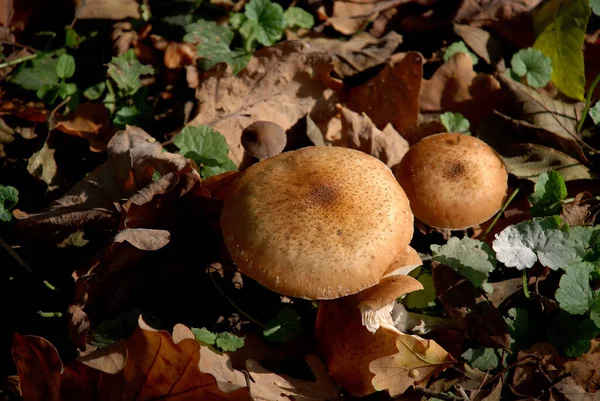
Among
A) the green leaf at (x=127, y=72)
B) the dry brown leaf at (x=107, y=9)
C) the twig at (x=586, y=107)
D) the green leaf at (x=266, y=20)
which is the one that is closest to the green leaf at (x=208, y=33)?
the green leaf at (x=266, y=20)

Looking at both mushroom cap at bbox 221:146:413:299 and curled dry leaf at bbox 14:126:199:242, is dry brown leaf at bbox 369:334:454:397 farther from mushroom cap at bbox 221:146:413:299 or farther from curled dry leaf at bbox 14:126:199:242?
curled dry leaf at bbox 14:126:199:242

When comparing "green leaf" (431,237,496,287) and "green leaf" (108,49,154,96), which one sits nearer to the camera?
"green leaf" (431,237,496,287)

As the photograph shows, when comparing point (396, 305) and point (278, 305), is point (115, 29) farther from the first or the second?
point (396, 305)

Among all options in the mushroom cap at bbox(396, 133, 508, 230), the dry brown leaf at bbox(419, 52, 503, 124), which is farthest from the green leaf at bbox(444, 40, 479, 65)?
the mushroom cap at bbox(396, 133, 508, 230)

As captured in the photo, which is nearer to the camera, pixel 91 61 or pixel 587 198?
pixel 587 198

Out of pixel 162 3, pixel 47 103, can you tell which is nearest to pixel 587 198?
pixel 162 3

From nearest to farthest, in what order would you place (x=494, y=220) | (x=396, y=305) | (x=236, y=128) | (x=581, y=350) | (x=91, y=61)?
1. (x=581, y=350)
2. (x=396, y=305)
3. (x=494, y=220)
4. (x=236, y=128)
5. (x=91, y=61)

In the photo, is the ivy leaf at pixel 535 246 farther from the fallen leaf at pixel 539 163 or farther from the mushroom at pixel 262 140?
the mushroom at pixel 262 140
